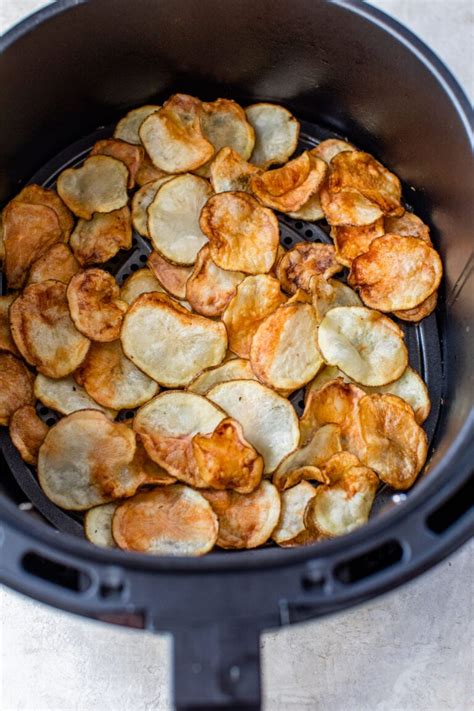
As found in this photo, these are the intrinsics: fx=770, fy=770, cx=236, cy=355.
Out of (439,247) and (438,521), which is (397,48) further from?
(438,521)

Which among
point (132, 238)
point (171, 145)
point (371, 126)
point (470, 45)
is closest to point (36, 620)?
point (132, 238)

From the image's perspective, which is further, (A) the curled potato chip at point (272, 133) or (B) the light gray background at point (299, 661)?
(A) the curled potato chip at point (272, 133)

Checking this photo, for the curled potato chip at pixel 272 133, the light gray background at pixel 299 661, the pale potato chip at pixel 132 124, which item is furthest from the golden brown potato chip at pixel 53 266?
the light gray background at pixel 299 661

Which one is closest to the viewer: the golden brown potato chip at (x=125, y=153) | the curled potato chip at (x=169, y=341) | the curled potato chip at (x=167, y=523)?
the curled potato chip at (x=167, y=523)

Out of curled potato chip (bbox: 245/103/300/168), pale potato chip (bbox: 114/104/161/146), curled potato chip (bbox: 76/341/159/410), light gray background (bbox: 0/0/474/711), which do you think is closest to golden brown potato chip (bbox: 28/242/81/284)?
curled potato chip (bbox: 76/341/159/410)

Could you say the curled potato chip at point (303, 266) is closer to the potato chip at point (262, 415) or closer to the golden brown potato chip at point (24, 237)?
the potato chip at point (262, 415)

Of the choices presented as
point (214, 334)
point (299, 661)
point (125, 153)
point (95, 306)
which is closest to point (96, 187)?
point (125, 153)

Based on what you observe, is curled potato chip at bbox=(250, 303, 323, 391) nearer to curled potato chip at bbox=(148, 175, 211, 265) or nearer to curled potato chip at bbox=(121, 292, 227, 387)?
curled potato chip at bbox=(121, 292, 227, 387)
